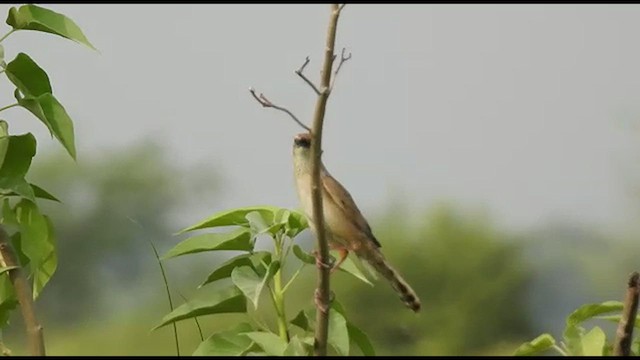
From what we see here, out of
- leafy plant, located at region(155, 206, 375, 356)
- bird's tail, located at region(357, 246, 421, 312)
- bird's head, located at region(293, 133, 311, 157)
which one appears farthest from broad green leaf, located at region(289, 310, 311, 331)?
bird's head, located at region(293, 133, 311, 157)

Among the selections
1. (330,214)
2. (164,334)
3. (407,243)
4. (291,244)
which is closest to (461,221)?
(407,243)

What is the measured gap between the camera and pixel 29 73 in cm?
59

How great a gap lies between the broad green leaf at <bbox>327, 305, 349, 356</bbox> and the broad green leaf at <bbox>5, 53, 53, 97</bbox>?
241 mm

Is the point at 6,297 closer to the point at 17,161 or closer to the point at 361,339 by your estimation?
the point at 17,161

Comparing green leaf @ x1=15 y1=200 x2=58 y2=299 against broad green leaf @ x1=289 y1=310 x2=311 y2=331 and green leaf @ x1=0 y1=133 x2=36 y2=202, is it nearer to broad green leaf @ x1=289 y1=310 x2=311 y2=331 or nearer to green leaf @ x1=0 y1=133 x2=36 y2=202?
green leaf @ x1=0 y1=133 x2=36 y2=202

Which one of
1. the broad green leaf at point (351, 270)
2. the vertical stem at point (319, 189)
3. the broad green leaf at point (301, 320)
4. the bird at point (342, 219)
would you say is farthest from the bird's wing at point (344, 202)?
the vertical stem at point (319, 189)

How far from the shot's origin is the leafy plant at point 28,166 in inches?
21.1

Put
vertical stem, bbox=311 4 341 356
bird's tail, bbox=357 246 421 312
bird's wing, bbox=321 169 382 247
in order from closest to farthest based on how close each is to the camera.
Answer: vertical stem, bbox=311 4 341 356, bird's tail, bbox=357 246 421 312, bird's wing, bbox=321 169 382 247

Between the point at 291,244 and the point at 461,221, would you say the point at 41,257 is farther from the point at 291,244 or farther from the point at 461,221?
the point at 461,221

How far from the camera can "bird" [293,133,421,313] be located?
38.5 inches

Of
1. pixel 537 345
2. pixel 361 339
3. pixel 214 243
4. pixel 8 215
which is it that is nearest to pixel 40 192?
pixel 8 215

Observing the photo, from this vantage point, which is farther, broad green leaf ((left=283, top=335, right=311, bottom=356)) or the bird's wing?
the bird's wing

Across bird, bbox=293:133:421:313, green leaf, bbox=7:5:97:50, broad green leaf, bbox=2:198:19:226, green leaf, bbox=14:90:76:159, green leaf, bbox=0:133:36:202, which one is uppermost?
green leaf, bbox=7:5:97:50

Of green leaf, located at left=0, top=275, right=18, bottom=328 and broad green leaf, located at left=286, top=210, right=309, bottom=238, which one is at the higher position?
broad green leaf, located at left=286, top=210, right=309, bottom=238
